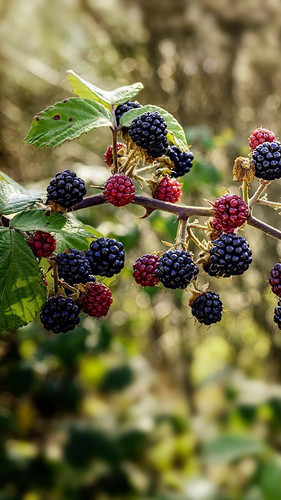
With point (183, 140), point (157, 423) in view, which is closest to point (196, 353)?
point (157, 423)

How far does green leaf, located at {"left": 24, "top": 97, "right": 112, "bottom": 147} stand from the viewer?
0.90 meters

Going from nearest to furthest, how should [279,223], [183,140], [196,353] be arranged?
1. [183,140]
2. [279,223]
3. [196,353]

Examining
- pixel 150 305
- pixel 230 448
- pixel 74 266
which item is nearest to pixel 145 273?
pixel 74 266

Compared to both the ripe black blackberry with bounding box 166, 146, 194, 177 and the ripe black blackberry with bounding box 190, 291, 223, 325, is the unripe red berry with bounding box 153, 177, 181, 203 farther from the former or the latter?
the ripe black blackberry with bounding box 190, 291, 223, 325

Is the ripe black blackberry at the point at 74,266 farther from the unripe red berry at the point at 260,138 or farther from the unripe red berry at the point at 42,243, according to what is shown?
the unripe red berry at the point at 260,138

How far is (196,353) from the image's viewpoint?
5910mm

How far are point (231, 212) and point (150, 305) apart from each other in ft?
14.5

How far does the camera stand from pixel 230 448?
3232 mm

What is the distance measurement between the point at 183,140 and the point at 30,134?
281 millimetres

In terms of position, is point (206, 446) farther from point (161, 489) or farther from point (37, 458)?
point (37, 458)

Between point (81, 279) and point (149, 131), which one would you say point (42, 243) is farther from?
point (149, 131)

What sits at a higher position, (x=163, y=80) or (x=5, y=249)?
(x=163, y=80)

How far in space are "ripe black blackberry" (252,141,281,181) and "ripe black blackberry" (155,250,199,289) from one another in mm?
203

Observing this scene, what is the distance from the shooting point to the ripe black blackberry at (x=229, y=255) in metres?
0.83
